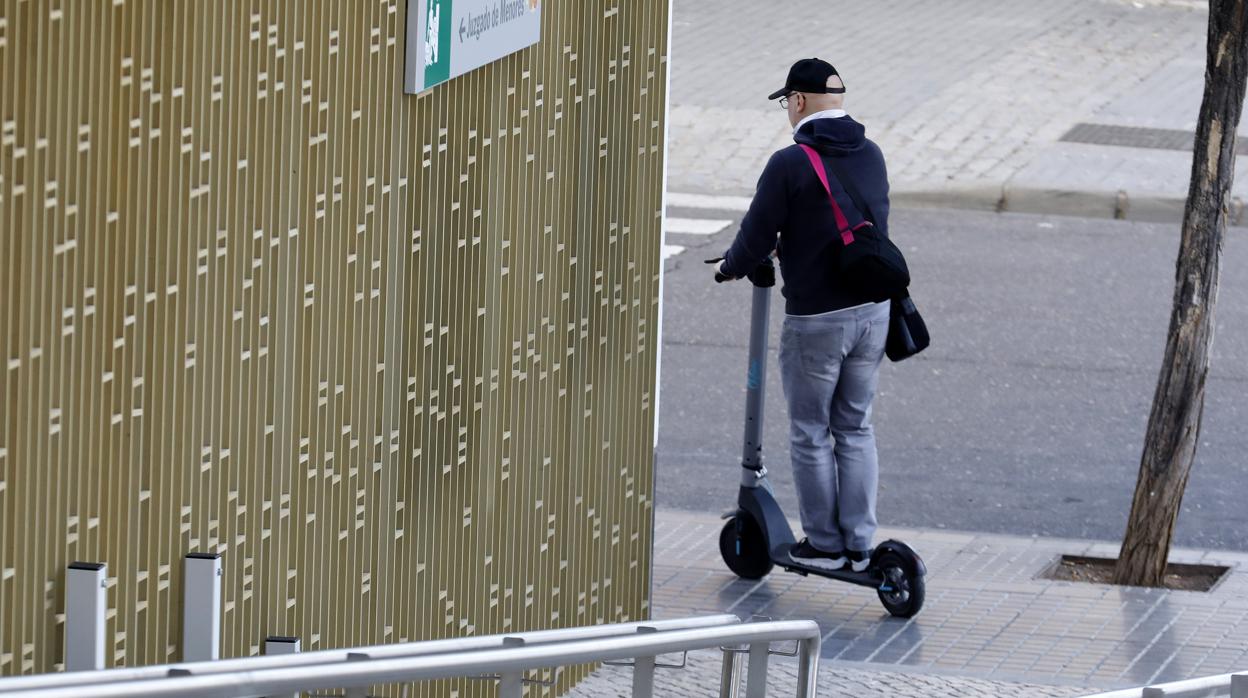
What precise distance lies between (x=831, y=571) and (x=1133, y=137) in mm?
10726

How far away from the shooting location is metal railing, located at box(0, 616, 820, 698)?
3037mm

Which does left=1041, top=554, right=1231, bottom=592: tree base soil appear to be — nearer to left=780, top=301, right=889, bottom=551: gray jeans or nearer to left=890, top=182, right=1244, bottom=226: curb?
left=780, top=301, right=889, bottom=551: gray jeans

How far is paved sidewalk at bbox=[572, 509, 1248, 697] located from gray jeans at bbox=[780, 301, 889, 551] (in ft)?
1.05

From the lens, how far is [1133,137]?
1734cm

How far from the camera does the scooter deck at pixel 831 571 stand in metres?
7.34

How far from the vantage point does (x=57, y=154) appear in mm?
→ 3812

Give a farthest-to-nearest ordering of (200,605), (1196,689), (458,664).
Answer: (200,605)
(1196,689)
(458,664)

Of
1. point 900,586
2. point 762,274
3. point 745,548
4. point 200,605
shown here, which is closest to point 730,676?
point 200,605

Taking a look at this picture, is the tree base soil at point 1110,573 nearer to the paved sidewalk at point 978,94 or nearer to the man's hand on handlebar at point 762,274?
the man's hand on handlebar at point 762,274

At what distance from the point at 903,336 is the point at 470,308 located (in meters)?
2.22

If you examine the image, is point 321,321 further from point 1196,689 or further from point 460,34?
point 1196,689

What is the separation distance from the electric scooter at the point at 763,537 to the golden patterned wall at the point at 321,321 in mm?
813

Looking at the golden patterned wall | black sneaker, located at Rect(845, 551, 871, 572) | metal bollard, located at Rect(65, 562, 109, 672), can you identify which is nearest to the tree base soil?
black sneaker, located at Rect(845, 551, 871, 572)

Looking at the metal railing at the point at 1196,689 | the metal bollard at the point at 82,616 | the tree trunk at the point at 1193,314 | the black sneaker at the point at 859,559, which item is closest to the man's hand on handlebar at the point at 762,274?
the black sneaker at the point at 859,559
